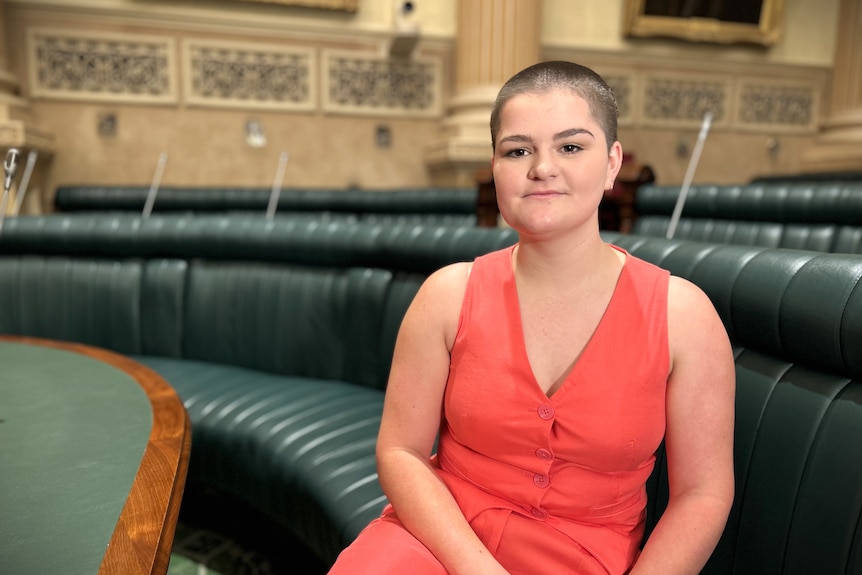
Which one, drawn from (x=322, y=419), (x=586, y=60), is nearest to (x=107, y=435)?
(x=322, y=419)

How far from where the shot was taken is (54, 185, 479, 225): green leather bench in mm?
5094

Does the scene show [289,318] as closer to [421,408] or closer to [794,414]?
[421,408]

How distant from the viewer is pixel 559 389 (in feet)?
3.03

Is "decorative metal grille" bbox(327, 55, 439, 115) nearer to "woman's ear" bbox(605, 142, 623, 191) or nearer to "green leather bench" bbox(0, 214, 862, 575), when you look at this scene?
"green leather bench" bbox(0, 214, 862, 575)

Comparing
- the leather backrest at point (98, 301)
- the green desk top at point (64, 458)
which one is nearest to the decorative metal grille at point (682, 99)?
the leather backrest at point (98, 301)

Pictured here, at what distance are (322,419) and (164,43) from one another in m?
5.19

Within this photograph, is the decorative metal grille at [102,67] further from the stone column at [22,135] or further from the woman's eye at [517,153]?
the woman's eye at [517,153]

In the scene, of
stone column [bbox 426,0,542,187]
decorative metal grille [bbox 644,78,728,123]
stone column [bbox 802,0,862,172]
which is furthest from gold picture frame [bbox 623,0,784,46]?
stone column [bbox 426,0,542,187]

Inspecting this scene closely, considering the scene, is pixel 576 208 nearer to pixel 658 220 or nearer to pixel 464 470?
pixel 464 470

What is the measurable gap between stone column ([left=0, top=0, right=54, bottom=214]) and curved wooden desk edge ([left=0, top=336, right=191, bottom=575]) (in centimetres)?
429

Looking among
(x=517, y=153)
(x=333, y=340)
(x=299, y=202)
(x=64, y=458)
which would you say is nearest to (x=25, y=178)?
(x=333, y=340)

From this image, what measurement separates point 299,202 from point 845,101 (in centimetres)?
622

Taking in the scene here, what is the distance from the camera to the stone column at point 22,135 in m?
4.83

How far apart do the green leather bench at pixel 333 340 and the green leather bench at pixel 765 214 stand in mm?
1887
